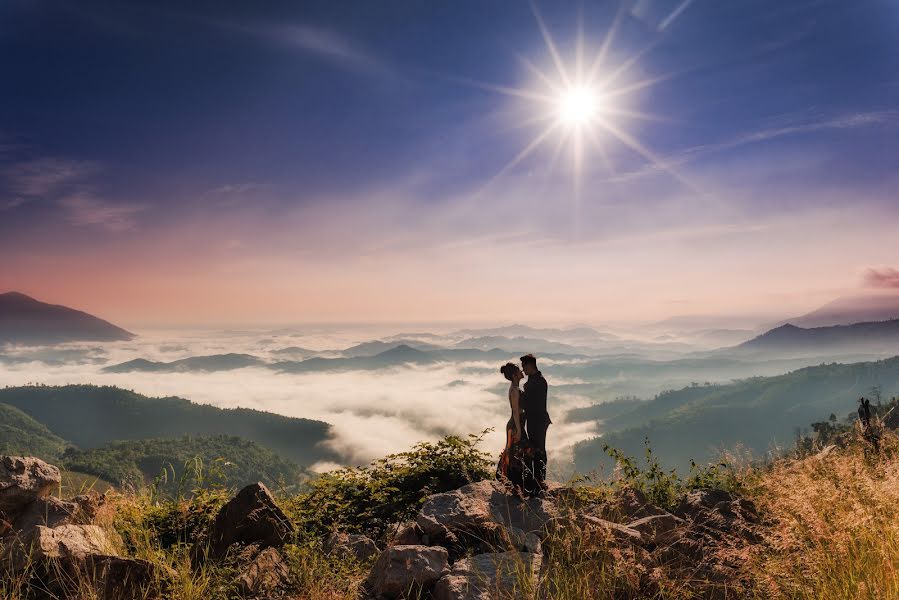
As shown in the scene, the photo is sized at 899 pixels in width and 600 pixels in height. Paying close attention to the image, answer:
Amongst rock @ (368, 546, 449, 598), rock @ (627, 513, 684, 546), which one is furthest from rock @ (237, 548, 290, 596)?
rock @ (627, 513, 684, 546)

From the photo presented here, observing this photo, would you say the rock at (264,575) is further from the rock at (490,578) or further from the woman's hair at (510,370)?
the woman's hair at (510,370)

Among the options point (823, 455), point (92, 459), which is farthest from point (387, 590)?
point (92, 459)

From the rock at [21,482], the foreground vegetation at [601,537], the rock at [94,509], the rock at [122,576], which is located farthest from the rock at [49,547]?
the rock at [94,509]

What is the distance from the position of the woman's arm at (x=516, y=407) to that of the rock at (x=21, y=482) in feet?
23.1

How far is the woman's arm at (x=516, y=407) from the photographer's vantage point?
30.7 feet

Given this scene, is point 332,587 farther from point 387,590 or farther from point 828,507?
point 828,507

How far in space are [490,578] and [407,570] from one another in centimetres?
90

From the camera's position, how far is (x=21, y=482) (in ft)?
23.5

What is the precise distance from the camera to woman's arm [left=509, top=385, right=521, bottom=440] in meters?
9.37

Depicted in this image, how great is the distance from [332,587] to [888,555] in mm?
4892

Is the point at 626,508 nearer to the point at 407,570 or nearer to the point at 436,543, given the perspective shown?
the point at 436,543

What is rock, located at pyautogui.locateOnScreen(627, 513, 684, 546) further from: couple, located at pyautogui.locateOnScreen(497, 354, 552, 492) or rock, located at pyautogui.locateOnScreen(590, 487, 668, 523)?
couple, located at pyautogui.locateOnScreen(497, 354, 552, 492)

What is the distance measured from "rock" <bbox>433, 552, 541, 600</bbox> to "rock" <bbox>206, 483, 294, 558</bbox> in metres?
2.71

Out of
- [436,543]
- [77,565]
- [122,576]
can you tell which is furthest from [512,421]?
[77,565]
